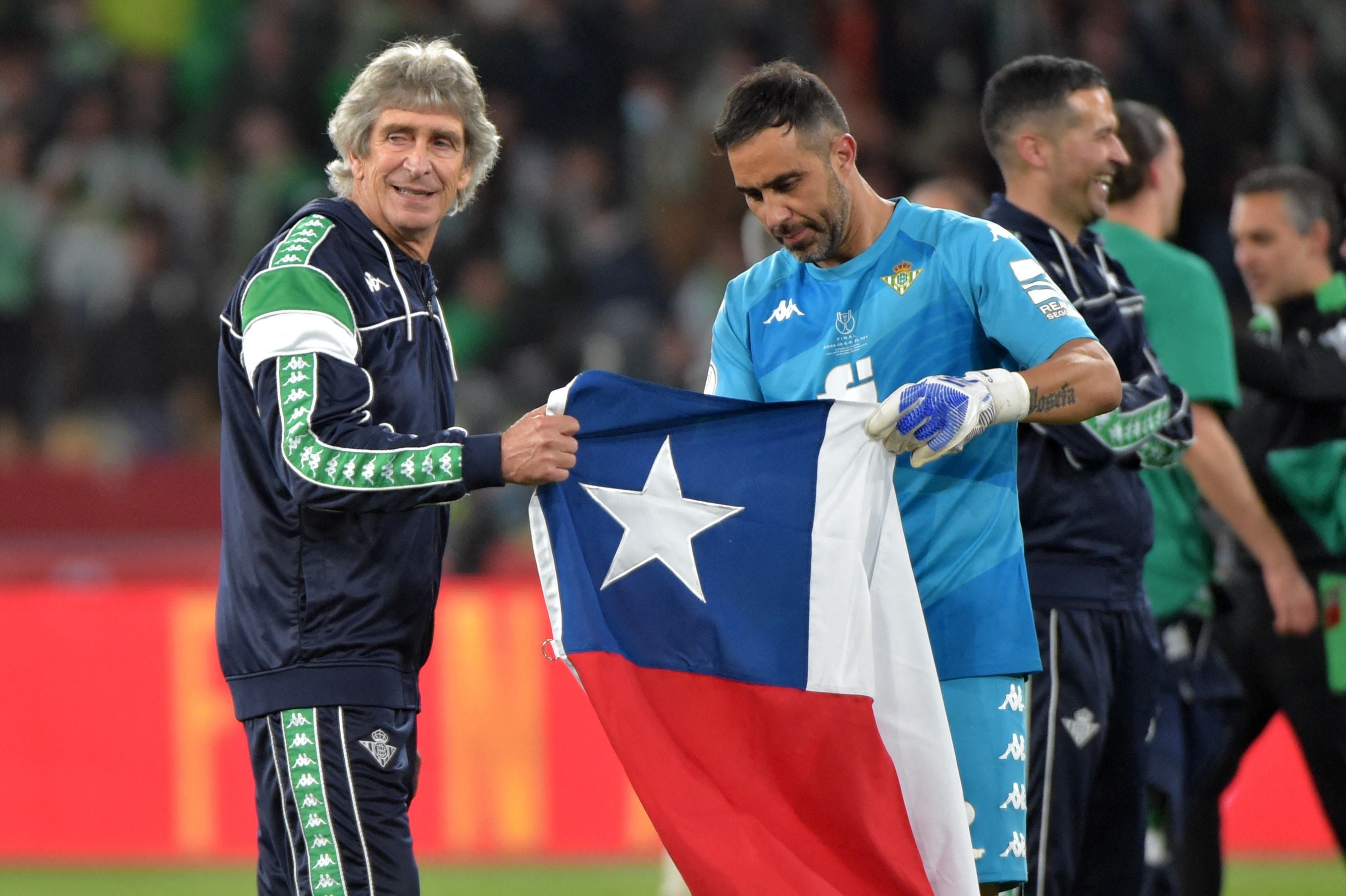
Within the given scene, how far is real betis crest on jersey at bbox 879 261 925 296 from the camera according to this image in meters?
3.80

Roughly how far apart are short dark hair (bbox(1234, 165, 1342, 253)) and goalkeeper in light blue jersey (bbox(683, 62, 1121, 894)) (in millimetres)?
2598

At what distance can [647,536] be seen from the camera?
3758 millimetres

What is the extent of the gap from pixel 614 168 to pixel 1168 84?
403 centimetres

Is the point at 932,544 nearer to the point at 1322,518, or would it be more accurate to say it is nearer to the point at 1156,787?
the point at 1156,787

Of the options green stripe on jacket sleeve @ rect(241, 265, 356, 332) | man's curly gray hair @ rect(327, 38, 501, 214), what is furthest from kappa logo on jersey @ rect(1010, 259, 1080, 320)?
green stripe on jacket sleeve @ rect(241, 265, 356, 332)

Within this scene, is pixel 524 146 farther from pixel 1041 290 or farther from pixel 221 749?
pixel 1041 290

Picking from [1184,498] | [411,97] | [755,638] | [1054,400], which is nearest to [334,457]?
[411,97]

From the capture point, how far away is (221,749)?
26.5 ft

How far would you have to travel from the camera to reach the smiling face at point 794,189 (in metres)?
3.71

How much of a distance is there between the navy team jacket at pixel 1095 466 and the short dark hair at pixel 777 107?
93 cm

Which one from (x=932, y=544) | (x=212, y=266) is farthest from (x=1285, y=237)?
(x=212, y=266)

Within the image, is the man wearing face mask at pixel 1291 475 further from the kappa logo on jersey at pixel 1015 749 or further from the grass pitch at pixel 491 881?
the kappa logo on jersey at pixel 1015 749

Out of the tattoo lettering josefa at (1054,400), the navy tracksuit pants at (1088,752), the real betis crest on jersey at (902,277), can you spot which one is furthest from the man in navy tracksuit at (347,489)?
the navy tracksuit pants at (1088,752)

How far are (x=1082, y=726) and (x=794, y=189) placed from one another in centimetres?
160
